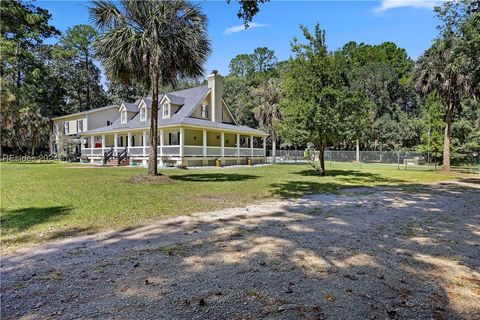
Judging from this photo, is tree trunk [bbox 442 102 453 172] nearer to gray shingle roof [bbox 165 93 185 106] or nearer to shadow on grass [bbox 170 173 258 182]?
shadow on grass [bbox 170 173 258 182]

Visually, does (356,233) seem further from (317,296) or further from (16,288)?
(16,288)

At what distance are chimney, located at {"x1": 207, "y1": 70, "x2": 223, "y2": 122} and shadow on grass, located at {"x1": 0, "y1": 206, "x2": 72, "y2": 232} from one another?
71.5ft

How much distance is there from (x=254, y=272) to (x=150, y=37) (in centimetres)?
1187

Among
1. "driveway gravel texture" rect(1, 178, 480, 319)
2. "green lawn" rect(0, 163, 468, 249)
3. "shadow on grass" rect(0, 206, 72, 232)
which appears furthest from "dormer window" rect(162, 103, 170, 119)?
"driveway gravel texture" rect(1, 178, 480, 319)

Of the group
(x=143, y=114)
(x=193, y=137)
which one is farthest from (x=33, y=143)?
(x=193, y=137)

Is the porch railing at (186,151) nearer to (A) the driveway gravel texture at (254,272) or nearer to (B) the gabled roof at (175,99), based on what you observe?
(B) the gabled roof at (175,99)

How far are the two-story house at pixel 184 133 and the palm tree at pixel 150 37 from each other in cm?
860

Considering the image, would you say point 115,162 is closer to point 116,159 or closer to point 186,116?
point 116,159

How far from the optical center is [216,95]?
29.1m

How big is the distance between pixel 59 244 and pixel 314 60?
15.2m

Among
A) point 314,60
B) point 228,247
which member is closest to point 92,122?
point 314,60

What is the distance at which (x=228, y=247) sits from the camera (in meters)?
4.63

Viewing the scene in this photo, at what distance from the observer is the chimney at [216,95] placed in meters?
28.8

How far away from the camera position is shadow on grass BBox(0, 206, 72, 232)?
20.1 feet
